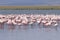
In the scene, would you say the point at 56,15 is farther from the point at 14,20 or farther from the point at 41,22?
the point at 14,20

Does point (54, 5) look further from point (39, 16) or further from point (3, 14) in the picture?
point (3, 14)

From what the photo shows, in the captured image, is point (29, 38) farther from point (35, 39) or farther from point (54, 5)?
point (54, 5)

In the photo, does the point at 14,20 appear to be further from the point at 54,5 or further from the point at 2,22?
the point at 54,5

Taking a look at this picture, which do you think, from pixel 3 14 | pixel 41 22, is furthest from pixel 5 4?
pixel 41 22

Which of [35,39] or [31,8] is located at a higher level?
[31,8]

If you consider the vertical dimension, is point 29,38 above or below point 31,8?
below

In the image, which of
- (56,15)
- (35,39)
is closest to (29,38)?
(35,39)

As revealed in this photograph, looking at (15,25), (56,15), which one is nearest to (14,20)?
(15,25)

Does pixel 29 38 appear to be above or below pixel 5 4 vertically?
below
